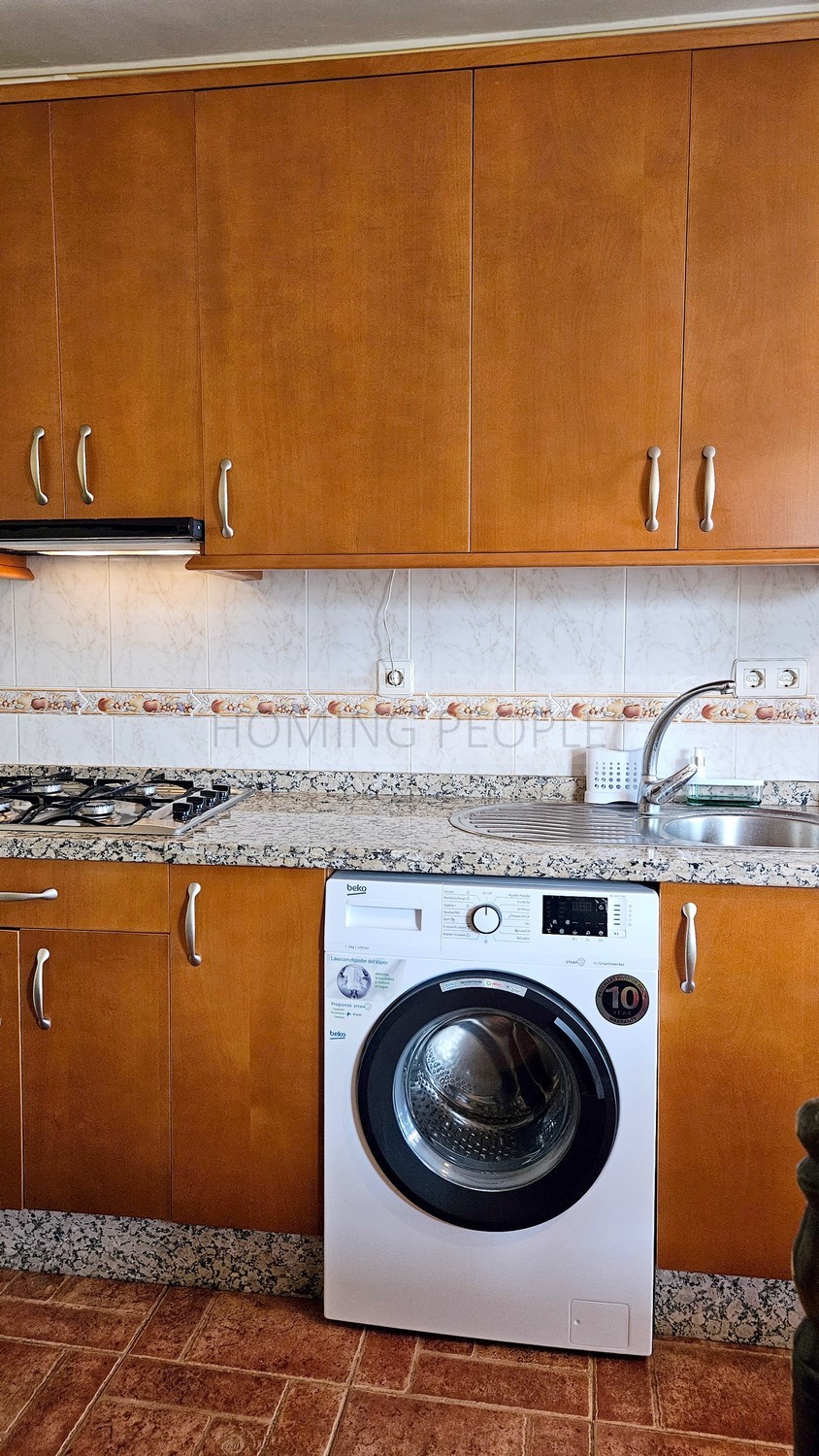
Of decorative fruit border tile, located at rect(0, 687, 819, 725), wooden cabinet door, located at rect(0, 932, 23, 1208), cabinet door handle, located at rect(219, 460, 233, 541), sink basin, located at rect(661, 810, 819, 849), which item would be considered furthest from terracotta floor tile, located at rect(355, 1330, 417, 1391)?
cabinet door handle, located at rect(219, 460, 233, 541)

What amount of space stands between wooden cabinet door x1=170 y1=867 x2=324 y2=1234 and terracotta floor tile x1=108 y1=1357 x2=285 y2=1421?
25cm

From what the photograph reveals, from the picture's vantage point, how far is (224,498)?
6.77 ft

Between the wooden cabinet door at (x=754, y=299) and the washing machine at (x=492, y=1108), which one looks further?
the wooden cabinet door at (x=754, y=299)

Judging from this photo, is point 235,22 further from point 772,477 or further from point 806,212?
point 772,477

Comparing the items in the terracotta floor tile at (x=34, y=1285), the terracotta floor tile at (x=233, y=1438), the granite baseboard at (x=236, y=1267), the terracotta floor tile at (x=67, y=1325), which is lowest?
the terracotta floor tile at (x=34, y=1285)

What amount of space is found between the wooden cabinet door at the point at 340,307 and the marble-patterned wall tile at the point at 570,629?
1.16ft

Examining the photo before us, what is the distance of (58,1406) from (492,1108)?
88 cm

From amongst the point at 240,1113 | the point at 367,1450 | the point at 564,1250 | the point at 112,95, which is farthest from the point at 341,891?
the point at 112,95

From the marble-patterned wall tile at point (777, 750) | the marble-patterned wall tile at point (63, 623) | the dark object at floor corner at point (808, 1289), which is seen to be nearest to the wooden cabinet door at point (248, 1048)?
the marble-patterned wall tile at point (63, 623)

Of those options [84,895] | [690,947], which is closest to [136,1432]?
[84,895]

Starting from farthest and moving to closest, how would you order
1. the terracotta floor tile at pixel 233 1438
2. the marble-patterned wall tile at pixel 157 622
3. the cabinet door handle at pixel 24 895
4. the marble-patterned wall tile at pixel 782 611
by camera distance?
1. the marble-patterned wall tile at pixel 157 622
2. the marble-patterned wall tile at pixel 782 611
3. the cabinet door handle at pixel 24 895
4. the terracotta floor tile at pixel 233 1438

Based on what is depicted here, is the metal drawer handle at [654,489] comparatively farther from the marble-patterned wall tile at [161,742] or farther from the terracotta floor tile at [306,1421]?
the terracotta floor tile at [306,1421]

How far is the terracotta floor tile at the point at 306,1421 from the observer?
1566mm

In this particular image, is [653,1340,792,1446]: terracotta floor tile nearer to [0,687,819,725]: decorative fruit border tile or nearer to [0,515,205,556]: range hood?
[0,687,819,725]: decorative fruit border tile
